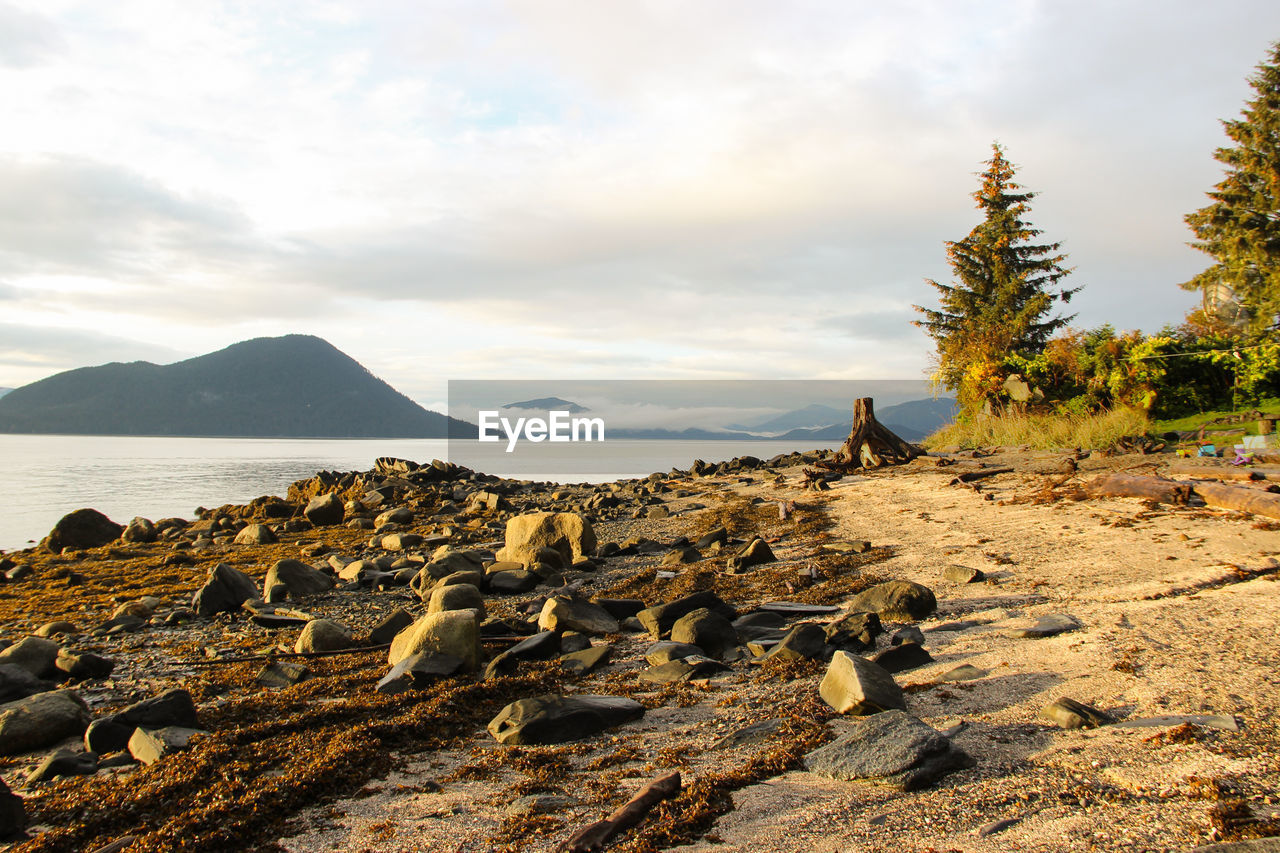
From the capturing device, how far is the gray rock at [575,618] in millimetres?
4957

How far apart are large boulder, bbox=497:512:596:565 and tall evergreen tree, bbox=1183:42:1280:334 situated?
29.5 meters

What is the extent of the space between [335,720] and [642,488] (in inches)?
488

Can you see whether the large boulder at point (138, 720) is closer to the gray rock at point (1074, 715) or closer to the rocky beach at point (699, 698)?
the rocky beach at point (699, 698)

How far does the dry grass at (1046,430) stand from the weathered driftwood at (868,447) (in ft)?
7.28

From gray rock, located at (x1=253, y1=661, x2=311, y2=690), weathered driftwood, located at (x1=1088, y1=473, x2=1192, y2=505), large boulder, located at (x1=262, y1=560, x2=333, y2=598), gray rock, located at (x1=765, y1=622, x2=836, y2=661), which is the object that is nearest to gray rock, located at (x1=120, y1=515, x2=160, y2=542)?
large boulder, located at (x1=262, y1=560, x2=333, y2=598)

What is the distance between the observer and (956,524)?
24.8 feet

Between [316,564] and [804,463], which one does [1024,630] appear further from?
[804,463]

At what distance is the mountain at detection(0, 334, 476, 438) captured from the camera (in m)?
74.6

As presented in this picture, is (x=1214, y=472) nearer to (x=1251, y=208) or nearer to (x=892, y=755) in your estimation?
(x=892, y=755)

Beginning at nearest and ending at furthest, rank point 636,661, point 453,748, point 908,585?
point 453,748 < point 636,661 < point 908,585

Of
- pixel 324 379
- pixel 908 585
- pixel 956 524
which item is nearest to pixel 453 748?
pixel 908 585

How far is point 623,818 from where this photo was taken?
87.4 inches

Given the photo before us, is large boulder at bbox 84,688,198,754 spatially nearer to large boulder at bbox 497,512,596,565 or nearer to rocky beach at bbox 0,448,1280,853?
rocky beach at bbox 0,448,1280,853

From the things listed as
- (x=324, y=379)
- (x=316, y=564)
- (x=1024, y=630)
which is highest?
(x=324, y=379)
